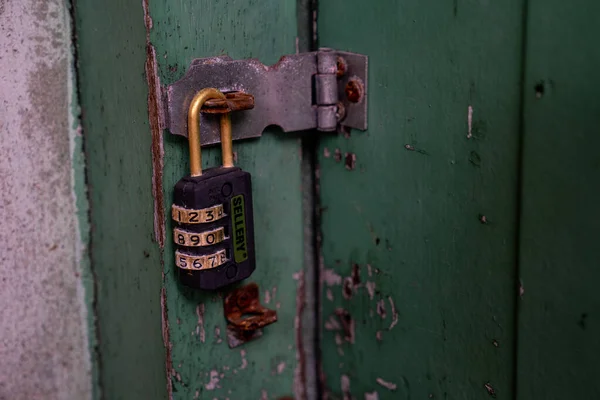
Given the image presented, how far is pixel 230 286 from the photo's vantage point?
3.22 ft

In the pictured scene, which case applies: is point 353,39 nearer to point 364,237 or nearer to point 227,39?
point 227,39

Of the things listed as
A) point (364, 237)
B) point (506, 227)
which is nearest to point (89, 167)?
point (364, 237)

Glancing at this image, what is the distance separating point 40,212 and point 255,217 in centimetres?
29

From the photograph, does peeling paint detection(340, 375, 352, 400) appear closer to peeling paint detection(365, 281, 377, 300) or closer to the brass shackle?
peeling paint detection(365, 281, 377, 300)

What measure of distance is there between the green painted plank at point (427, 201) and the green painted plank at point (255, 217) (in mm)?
63

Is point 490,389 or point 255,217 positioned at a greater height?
point 255,217

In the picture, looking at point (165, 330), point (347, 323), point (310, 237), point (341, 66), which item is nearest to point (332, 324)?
point (347, 323)

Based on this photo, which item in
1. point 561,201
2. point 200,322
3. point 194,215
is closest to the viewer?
point 561,201

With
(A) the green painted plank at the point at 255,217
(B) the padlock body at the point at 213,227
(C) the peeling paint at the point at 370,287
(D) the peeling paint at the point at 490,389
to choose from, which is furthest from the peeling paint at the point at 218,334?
(D) the peeling paint at the point at 490,389

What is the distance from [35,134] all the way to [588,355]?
727 mm

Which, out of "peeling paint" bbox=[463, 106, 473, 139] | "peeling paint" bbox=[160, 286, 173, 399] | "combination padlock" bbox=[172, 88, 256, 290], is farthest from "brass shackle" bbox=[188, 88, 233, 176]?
"peeling paint" bbox=[463, 106, 473, 139]

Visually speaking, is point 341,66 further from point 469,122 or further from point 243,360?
point 243,360

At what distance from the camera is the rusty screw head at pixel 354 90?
0.96 meters

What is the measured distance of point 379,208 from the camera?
971 millimetres
